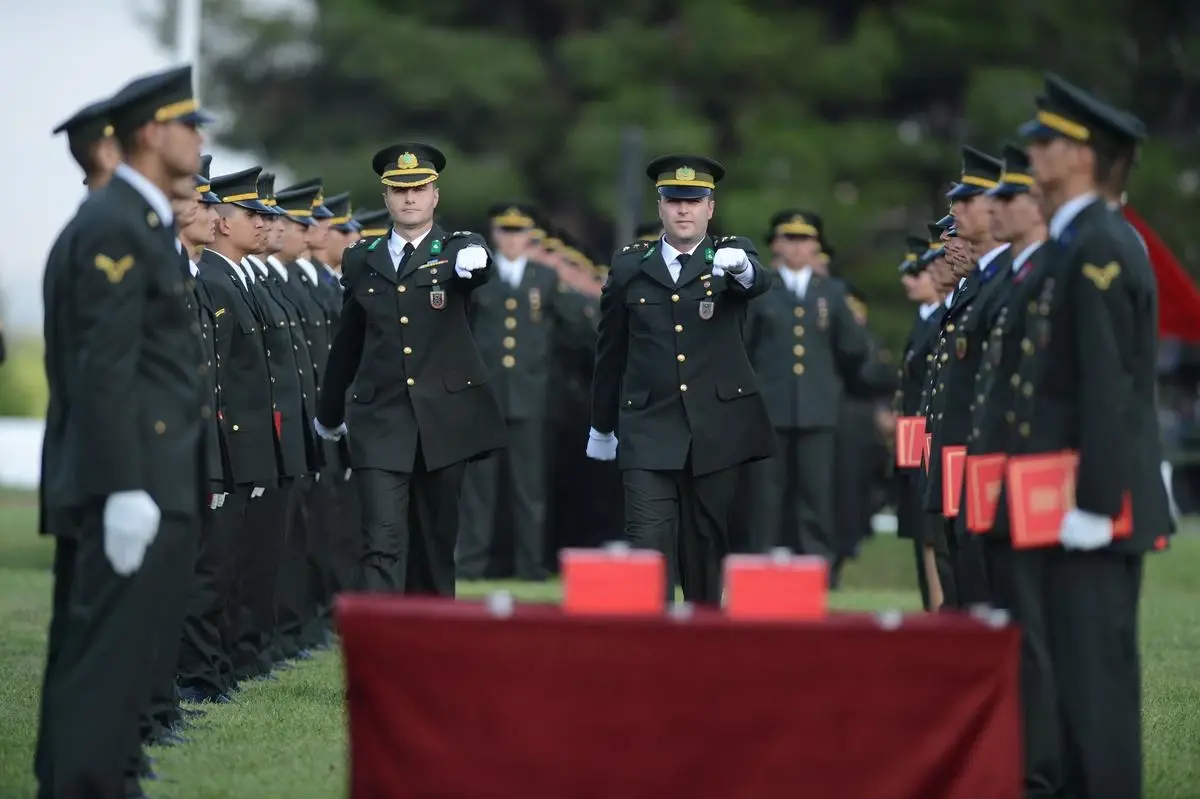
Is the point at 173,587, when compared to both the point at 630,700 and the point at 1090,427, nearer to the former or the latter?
the point at 630,700

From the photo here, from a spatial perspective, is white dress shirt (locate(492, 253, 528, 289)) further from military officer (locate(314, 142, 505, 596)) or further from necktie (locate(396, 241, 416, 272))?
necktie (locate(396, 241, 416, 272))

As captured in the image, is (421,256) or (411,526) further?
(411,526)

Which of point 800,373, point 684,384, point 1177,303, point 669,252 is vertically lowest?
point 684,384

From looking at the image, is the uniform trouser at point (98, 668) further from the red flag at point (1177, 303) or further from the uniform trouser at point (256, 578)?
the red flag at point (1177, 303)

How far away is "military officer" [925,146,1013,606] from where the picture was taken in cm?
830

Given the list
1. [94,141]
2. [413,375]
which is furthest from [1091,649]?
[413,375]

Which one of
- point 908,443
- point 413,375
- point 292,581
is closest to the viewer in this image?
point 413,375

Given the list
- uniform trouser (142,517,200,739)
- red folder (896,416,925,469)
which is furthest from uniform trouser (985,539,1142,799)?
red folder (896,416,925,469)

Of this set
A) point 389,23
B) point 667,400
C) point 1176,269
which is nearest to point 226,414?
point 667,400

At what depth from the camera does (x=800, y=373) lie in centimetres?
1642

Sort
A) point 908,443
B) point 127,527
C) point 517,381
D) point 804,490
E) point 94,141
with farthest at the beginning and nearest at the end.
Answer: point 517,381 → point 804,490 → point 908,443 → point 94,141 → point 127,527

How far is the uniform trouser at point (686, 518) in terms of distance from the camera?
35.2ft

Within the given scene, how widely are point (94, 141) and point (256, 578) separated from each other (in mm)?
4107

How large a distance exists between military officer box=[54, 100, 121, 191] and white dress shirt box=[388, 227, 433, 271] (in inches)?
126
